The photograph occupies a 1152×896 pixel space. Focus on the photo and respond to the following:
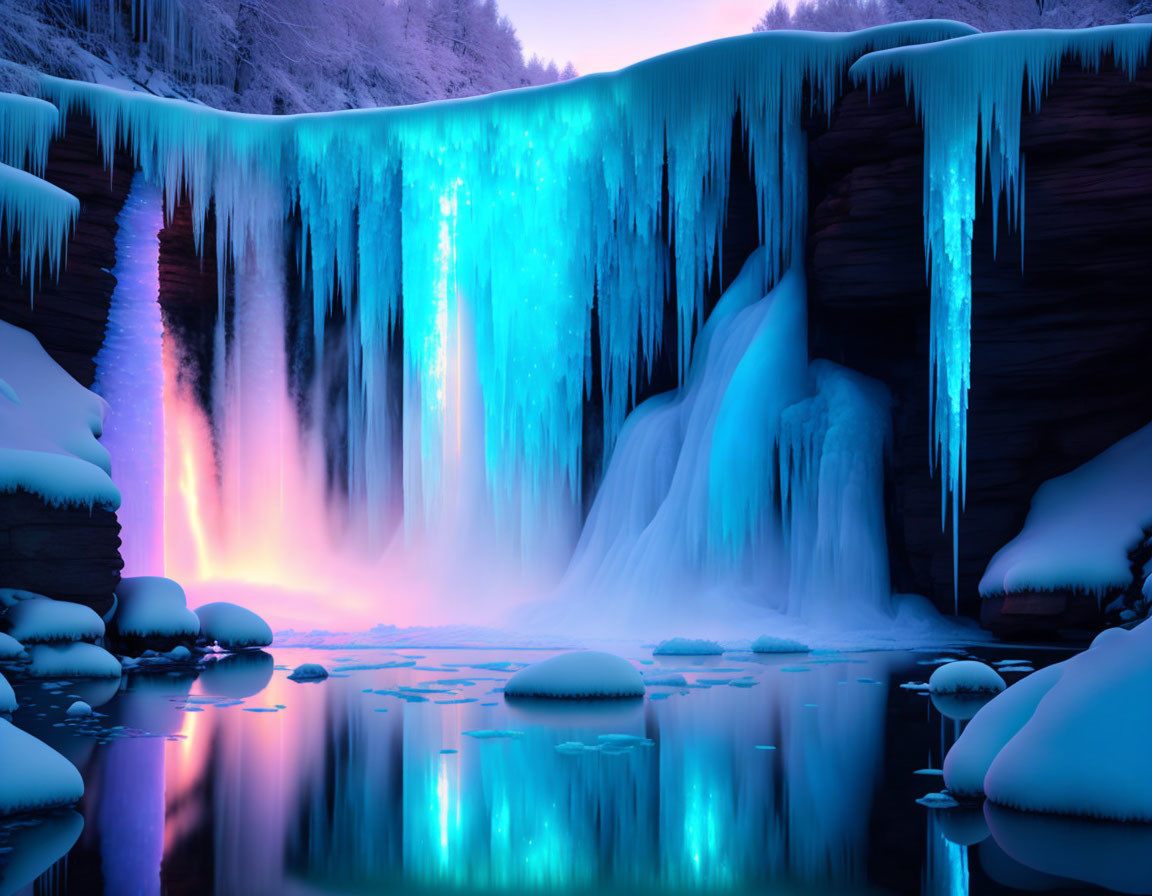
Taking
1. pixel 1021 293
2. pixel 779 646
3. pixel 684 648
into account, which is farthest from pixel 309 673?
pixel 1021 293

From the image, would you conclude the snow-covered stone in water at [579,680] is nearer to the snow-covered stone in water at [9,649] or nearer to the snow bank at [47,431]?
the snow-covered stone in water at [9,649]

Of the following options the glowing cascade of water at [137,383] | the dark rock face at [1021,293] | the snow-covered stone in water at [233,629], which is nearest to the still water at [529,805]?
the snow-covered stone in water at [233,629]

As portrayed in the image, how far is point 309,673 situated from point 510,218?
333 inches

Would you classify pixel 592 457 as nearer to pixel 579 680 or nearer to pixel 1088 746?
pixel 579 680

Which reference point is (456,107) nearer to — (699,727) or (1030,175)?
(1030,175)

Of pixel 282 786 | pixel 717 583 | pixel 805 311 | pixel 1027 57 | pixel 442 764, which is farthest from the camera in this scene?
pixel 805 311

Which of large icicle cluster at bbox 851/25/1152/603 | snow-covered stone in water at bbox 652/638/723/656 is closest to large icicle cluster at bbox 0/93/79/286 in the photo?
snow-covered stone in water at bbox 652/638/723/656

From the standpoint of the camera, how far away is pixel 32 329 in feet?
45.9

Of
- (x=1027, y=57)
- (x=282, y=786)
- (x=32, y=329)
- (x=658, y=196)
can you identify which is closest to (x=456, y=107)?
(x=658, y=196)

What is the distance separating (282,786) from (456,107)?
41.5 feet

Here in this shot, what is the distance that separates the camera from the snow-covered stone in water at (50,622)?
32.1 feet

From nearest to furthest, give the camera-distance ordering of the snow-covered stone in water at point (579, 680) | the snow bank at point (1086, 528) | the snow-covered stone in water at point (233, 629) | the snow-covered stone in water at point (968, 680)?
the snow-covered stone in water at point (579, 680), the snow-covered stone in water at point (968, 680), the snow-covered stone in water at point (233, 629), the snow bank at point (1086, 528)

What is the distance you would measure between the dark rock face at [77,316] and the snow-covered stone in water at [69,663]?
888mm

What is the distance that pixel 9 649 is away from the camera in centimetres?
944
